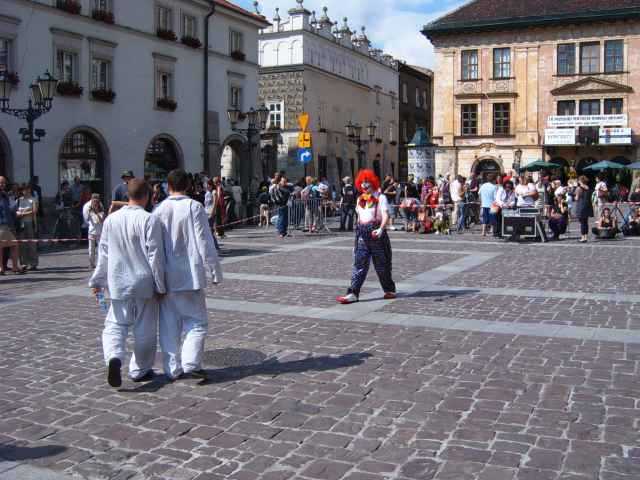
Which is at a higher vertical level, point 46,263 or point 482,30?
point 482,30

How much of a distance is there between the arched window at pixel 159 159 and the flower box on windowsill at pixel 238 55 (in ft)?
20.9

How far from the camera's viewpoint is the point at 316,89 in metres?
52.4

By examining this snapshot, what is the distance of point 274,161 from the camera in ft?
165

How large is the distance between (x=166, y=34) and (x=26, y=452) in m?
29.0

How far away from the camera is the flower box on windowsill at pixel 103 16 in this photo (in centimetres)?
2806

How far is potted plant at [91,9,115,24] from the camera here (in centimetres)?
2806

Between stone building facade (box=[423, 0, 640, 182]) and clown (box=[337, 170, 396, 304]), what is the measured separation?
121 ft

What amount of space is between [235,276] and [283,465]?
871cm

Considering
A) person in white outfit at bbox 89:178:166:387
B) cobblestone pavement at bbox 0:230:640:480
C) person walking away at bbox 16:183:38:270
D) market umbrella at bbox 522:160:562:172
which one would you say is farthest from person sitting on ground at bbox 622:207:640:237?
person in white outfit at bbox 89:178:166:387

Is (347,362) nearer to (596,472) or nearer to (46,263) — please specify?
(596,472)

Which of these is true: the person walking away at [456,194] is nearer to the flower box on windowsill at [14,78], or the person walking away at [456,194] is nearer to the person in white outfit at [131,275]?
the flower box on windowsill at [14,78]

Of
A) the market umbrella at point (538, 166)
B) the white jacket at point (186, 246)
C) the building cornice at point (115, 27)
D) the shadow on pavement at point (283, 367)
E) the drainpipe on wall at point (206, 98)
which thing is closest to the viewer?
the white jacket at point (186, 246)

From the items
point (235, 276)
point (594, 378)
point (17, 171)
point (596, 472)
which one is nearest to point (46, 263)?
point (235, 276)

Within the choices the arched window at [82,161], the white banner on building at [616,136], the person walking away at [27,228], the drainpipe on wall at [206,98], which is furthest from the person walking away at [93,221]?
the white banner on building at [616,136]
